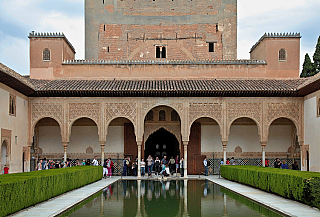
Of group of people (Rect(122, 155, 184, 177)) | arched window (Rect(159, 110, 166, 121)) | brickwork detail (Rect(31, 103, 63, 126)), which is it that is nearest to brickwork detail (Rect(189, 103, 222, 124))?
arched window (Rect(159, 110, 166, 121))

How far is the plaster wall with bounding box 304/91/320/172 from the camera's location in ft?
57.3

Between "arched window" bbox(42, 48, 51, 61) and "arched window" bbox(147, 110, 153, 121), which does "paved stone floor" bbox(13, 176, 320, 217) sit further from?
"arched window" bbox(42, 48, 51, 61)

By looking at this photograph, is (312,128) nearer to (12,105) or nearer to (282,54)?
(282,54)

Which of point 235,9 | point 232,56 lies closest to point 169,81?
point 232,56

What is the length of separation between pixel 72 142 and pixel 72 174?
8.08 meters

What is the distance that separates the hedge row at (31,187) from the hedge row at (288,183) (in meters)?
5.79

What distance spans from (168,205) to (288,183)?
10.2 ft

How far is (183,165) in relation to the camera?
19.5 m

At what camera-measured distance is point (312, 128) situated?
18.1 meters

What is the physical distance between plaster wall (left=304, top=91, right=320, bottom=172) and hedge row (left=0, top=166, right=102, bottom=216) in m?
9.71

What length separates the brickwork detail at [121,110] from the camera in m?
19.3

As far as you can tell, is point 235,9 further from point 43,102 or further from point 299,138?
point 43,102

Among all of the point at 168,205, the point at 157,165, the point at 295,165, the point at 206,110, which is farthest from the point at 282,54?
the point at 168,205

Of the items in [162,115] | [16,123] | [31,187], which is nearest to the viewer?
[31,187]
